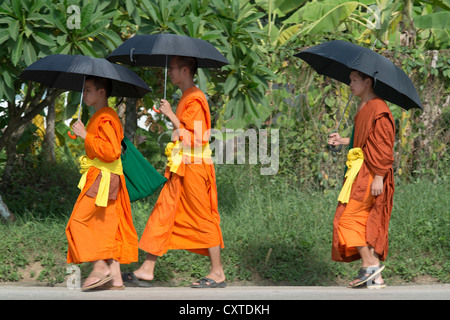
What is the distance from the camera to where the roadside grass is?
6.83m

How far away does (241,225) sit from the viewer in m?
7.59

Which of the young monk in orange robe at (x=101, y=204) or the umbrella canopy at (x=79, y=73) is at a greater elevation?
the umbrella canopy at (x=79, y=73)

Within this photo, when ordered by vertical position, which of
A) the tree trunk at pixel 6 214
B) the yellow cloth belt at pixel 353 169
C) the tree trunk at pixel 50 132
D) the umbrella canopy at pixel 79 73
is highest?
the umbrella canopy at pixel 79 73

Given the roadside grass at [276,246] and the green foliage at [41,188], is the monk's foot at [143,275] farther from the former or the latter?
the green foliage at [41,188]

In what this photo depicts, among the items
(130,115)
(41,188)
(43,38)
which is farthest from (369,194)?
(41,188)

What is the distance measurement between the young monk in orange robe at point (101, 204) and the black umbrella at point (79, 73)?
201 millimetres

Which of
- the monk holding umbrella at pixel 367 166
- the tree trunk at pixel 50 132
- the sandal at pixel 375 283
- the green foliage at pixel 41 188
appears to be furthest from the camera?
the tree trunk at pixel 50 132

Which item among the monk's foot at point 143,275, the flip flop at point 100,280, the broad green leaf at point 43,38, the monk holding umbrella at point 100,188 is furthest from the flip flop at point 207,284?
the broad green leaf at point 43,38

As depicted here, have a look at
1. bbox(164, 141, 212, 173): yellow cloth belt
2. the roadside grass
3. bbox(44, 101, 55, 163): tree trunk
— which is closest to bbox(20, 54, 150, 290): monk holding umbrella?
bbox(164, 141, 212, 173): yellow cloth belt

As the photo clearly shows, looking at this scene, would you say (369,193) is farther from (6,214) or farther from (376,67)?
(6,214)

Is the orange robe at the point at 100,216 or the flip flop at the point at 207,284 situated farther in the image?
the flip flop at the point at 207,284

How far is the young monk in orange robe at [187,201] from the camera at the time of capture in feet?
19.2

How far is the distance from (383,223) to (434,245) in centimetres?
173

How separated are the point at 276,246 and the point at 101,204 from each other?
2233 mm
